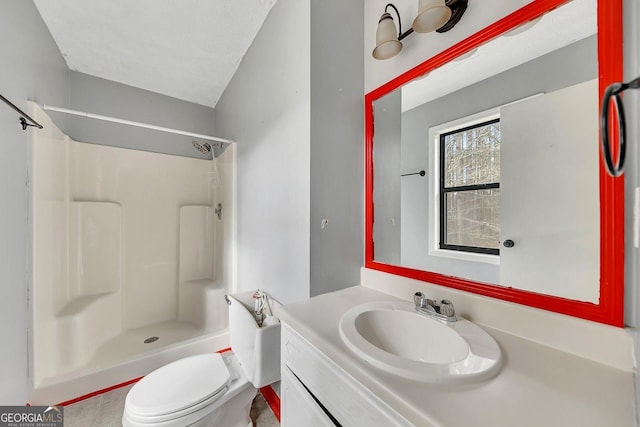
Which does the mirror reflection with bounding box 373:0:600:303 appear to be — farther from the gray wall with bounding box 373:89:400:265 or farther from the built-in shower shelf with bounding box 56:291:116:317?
the built-in shower shelf with bounding box 56:291:116:317

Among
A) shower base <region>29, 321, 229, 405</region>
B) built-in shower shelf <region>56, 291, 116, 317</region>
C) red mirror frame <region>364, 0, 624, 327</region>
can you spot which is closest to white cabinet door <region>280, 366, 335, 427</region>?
red mirror frame <region>364, 0, 624, 327</region>

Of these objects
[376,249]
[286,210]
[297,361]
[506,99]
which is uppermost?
[506,99]

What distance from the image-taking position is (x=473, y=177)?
0.85 meters

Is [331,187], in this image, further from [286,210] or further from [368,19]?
[368,19]

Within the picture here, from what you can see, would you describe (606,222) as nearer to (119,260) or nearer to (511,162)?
(511,162)

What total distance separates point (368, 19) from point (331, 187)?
0.92 metres

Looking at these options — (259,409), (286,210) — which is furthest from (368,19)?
(259,409)

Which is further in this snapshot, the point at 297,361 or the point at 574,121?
the point at 297,361

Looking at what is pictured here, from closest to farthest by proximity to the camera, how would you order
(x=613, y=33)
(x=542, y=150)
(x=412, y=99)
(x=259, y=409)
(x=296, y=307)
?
(x=613, y=33) → (x=542, y=150) → (x=296, y=307) → (x=412, y=99) → (x=259, y=409)

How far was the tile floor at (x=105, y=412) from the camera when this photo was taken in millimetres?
1241

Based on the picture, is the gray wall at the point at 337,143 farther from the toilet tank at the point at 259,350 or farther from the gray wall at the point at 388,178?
the toilet tank at the point at 259,350

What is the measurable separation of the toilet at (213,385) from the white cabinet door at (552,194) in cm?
104

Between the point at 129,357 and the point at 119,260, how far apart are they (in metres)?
0.81

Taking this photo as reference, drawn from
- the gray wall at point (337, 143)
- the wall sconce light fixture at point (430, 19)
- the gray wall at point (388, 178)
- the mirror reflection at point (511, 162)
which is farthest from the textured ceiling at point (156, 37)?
the mirror reflection at point (511, 162)
